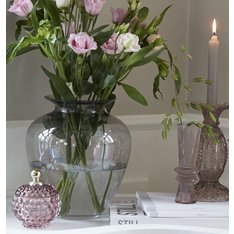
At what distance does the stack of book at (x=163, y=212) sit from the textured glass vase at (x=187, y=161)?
0.08ft

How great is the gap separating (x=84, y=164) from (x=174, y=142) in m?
0.55

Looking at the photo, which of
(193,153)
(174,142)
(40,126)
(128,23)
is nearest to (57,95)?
(40,126)

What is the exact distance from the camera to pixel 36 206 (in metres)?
1.19

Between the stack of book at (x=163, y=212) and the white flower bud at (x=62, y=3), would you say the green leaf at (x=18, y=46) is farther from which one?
the stack of book at (x=163, y=212)

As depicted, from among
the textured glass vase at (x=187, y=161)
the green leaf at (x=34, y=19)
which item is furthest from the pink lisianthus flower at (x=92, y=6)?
the textured glass vase at (x=187, y=161)

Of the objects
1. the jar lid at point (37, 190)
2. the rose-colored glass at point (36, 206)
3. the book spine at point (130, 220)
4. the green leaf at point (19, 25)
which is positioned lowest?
the book spine at point (130, 220)

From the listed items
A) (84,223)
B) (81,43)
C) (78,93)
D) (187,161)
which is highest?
(81,43)

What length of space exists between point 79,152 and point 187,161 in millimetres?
243

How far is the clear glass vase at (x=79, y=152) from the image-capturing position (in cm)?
128

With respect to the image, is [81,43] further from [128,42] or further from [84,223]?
[84,223]

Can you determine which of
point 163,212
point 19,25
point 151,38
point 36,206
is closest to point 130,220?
point 163,212

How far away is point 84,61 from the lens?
1.27m

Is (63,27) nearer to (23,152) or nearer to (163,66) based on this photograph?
(163,66)

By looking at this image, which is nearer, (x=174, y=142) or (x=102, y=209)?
(x=102, y=209)
